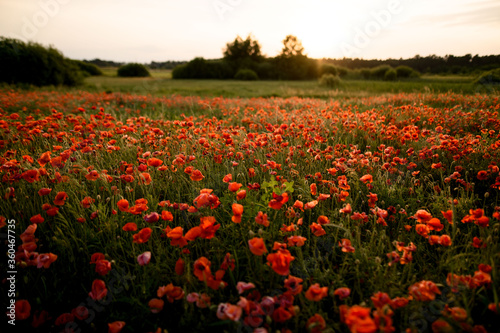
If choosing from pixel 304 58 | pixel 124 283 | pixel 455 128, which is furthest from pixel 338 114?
pixel 304 58

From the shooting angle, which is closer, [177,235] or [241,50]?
[177,235]

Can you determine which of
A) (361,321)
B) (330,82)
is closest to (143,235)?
(361,321)

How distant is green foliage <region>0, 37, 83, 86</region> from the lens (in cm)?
1616

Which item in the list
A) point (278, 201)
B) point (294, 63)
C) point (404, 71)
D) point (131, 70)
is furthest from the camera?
point (294, 63)

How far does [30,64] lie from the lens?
16656 mm

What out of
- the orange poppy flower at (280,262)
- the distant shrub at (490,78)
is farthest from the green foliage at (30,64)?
the distant shrub at (490,78)

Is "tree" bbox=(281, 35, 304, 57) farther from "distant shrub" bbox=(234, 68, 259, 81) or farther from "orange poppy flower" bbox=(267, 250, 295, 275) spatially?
"orange poppy flower" bbox=(267, 250, 295, 275)

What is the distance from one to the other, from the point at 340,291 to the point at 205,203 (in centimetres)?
94

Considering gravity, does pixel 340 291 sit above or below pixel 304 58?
below

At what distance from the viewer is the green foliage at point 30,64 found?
1616 centimetres

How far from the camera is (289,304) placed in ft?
4.23

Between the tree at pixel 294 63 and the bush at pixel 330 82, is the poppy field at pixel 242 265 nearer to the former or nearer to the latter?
the bush at pixel 330 82

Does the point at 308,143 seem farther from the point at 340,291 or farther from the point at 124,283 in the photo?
the point at 124,283

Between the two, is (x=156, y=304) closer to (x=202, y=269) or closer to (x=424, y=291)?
(x=202, y=269)
